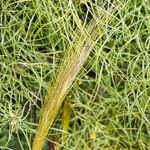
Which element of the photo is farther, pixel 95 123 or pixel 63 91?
pixel 95 123

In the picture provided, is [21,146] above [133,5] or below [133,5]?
below

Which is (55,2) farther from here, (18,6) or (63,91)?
(63,91)

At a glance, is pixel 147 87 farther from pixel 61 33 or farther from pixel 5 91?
pixel 5 91

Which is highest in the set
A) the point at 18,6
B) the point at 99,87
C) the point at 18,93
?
the point at 18,6

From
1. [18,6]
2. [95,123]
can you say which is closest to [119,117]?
[95,123]

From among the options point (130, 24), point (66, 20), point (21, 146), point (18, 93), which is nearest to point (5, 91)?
point (18, 93)

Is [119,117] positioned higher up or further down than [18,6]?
further down
